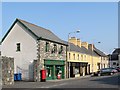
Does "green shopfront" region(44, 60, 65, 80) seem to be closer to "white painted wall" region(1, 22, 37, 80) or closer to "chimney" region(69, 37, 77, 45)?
"white painted wall" region(1, 22, 37, 80)

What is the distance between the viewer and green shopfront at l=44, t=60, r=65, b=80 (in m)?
41.2

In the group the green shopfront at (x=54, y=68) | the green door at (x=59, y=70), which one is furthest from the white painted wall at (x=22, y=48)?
the green door at (x=59, y=70)

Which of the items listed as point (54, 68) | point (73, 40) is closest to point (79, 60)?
point (73, 40)

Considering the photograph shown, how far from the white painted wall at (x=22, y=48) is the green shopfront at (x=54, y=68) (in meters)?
2.55

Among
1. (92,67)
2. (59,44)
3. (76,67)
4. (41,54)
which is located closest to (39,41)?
(41,54)

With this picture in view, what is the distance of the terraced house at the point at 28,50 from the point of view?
38.7 meters

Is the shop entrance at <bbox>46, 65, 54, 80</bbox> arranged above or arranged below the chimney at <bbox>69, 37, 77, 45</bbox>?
below

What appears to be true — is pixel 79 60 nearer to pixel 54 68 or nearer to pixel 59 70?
pixel 59 70

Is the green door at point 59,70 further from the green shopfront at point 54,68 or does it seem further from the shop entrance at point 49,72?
the shop entrance at point 49,72

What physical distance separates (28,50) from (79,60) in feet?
71.4

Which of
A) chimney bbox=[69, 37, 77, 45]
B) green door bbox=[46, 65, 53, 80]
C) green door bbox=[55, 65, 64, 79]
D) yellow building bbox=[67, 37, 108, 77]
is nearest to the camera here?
green door bbox=[46, 65, 53, 80]

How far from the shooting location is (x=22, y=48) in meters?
40.1

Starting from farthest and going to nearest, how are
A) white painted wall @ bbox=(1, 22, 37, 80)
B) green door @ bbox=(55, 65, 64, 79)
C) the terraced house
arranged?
1. green door @ bbox=(55, 65, 64, 79)
2. white painted wall @ bbox=(1, 22, 37, 80)
3. the terraced house

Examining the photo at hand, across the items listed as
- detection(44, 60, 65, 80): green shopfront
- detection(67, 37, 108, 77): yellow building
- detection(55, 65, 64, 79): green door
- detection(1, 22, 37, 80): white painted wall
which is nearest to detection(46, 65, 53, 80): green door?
detection(44, 60, 65, 80): green shopfront
